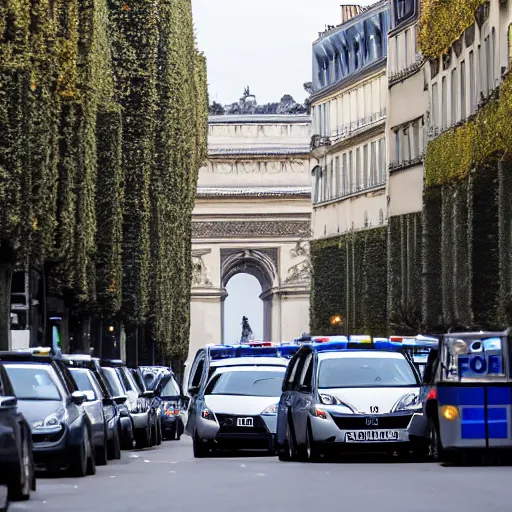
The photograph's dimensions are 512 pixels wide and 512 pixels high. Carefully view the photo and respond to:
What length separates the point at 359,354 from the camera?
27188mm

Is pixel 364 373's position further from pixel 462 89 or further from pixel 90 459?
pixel 462 89

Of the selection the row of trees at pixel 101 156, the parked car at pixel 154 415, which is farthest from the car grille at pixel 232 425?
the row of trees at pixel 101 156

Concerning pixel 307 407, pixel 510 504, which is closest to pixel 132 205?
pixel 307 407

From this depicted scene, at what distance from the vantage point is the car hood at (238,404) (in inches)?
1209

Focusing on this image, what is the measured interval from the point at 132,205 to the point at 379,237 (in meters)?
23.3

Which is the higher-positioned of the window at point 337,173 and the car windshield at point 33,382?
the window at point 337,173

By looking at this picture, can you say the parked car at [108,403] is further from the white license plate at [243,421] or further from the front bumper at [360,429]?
the front bumper at [360,429]

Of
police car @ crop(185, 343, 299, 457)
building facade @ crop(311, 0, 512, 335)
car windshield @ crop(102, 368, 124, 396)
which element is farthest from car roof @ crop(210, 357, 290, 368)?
building facade @ crop(311, 0, 512, 335)

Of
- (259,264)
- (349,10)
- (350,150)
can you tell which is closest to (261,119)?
(259,264)

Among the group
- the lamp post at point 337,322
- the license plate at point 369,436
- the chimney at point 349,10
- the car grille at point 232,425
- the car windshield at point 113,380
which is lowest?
the license plate at point 369,436

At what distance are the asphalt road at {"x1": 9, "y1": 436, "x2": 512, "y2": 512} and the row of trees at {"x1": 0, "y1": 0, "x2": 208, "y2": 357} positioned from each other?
1577 cm

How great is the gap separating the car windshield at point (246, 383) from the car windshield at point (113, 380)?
417 cm

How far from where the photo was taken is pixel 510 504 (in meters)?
17.1

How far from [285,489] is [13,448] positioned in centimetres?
363
